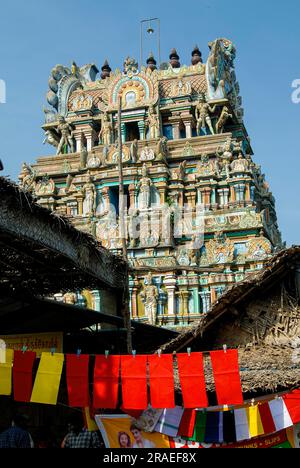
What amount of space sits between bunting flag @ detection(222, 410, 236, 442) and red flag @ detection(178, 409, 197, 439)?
0.44m

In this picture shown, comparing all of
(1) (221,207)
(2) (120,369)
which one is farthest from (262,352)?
(1) (221,207)

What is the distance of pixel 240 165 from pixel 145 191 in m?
4.41

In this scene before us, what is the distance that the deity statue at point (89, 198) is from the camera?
30.8 m

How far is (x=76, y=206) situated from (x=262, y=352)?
73.7 feet

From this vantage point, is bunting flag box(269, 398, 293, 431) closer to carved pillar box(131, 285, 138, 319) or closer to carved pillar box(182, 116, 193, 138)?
carved pillar box(131, 285, 138, 319)

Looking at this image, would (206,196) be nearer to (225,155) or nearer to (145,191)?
(225,155)

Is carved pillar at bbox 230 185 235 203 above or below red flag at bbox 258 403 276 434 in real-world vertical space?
above

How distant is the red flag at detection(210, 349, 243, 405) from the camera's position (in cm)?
944

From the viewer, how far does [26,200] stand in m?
10.3

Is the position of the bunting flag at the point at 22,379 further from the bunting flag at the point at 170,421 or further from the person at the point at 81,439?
the bunting flag at the point at 170,421

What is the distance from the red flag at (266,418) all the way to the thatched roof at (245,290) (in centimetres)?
154

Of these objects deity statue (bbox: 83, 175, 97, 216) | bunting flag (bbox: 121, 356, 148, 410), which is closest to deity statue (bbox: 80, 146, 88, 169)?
deity statue (bbox: 83, 175, 97, 216)

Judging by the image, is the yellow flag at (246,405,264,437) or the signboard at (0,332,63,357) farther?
the signboard at (0,332,63,357)

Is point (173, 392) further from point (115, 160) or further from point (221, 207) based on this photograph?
point (115, 160)
